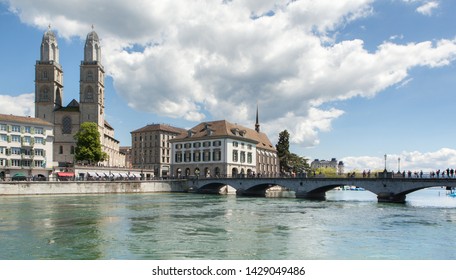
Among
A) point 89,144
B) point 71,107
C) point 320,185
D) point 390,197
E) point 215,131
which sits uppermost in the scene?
point 71,107

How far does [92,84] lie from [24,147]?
1125 inches

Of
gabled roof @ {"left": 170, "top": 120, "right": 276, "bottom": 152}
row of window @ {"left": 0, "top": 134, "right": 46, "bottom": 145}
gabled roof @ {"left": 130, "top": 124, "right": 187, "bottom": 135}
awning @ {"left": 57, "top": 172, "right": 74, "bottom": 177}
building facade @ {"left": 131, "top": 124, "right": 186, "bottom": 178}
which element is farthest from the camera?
gabled roof @ {"left": 130, "top": 124, "right": 187, "bottom": 135}

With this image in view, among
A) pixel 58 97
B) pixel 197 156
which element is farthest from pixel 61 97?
pixel 197 156

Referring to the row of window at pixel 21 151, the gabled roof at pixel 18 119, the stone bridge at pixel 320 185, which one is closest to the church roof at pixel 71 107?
the gabled roof at pixel 18 119

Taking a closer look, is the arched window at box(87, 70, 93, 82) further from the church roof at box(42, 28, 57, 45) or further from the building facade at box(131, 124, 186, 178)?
the building facade at box(131, 124, 186, 178)

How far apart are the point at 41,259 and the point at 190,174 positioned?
72.3m

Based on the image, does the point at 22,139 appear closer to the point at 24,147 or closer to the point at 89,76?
the point at 24,147

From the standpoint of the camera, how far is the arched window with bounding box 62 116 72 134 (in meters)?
96.9

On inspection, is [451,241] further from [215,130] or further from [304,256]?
[215,130]

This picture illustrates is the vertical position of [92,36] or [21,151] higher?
[92,36]

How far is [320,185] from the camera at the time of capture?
61219 mm

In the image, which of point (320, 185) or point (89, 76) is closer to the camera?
point (320, 185)

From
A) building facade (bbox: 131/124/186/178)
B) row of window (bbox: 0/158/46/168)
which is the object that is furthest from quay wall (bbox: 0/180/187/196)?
building facade (bbox: 131/124/186/178)

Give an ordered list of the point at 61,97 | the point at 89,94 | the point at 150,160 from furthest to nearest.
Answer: the point at 150,160
the point at 61,97
the point at 89,94
